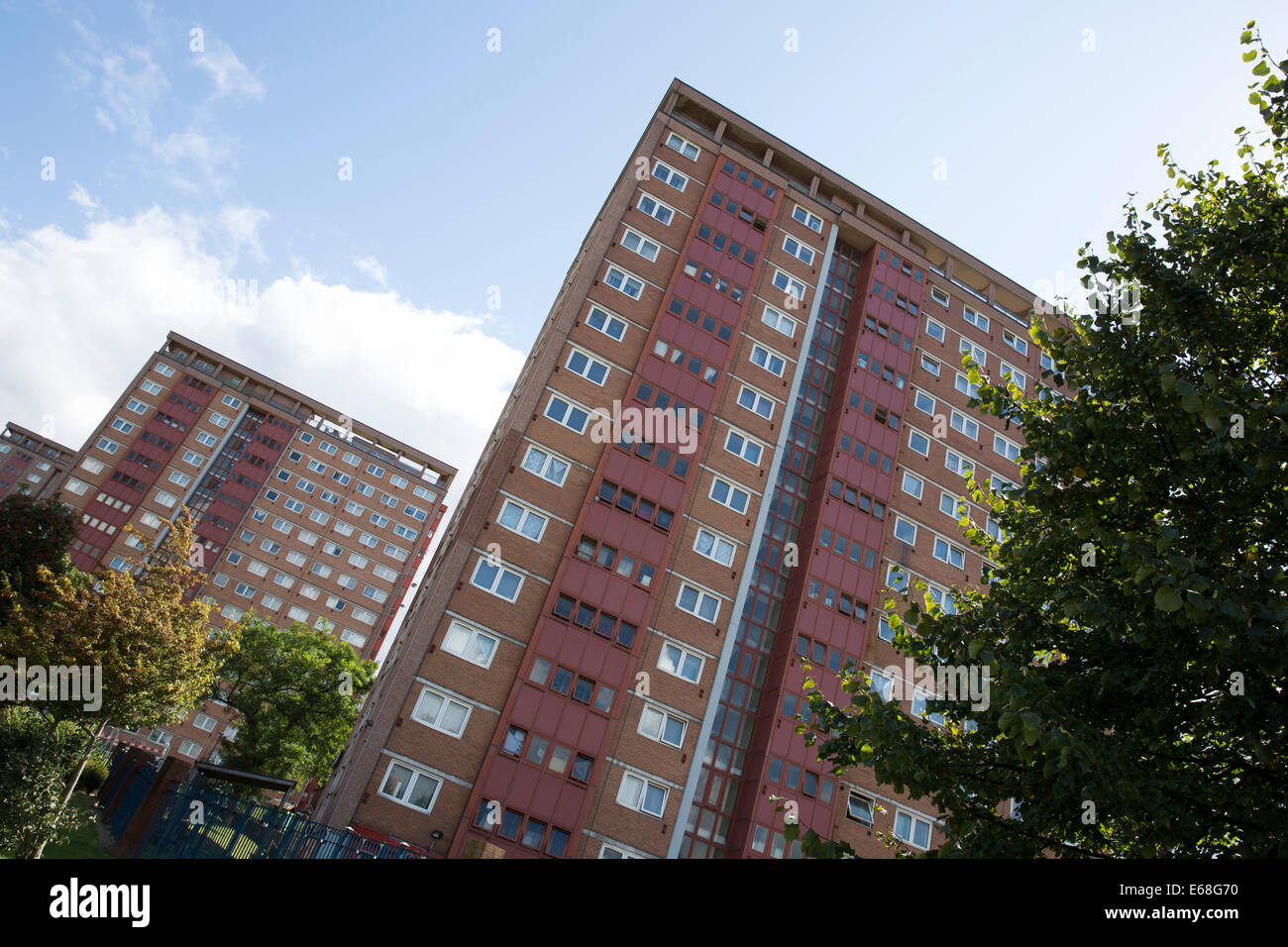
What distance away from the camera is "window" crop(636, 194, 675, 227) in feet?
132

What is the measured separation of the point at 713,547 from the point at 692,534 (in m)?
1.16

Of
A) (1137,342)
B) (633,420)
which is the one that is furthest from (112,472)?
(1137,342)

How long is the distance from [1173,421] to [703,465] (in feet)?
84.3

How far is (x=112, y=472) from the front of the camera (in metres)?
85.5

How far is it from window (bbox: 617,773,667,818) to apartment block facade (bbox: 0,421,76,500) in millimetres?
Result: 146964

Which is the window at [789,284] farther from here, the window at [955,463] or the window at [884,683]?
the window at [884,683]

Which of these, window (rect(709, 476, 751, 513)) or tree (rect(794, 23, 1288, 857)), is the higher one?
window (rect(709, 476, 751, 513))

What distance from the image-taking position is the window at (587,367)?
114 ft

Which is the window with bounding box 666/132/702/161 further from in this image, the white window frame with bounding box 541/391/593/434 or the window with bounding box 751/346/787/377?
the white window frame with bounding box 541/391/593/434

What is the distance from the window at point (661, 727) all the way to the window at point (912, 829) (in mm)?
10690

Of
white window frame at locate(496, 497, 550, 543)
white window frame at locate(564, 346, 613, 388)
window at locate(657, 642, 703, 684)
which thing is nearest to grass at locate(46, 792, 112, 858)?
white window frame at locate(496, 497, 550, 543)
